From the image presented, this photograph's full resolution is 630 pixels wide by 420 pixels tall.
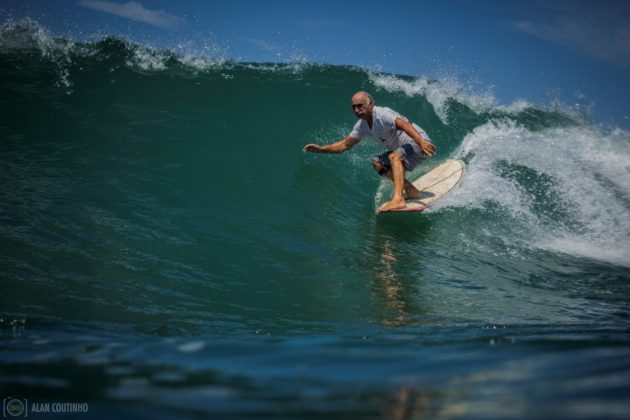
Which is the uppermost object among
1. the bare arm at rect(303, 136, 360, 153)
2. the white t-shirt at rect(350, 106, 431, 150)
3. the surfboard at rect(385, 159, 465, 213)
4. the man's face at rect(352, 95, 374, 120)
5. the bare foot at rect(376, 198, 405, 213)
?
the man's face at rect(352, 95, 374, 120)

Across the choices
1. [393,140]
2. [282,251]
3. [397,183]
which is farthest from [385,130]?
[282,251]

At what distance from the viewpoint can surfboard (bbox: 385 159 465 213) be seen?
7.36m

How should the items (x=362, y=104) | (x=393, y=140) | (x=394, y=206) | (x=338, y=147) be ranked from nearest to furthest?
(x=362, y=104) → (x=394, y=206) → (x=393, y=140) → (x=338, y=147)

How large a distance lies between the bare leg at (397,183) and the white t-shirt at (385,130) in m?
0.21

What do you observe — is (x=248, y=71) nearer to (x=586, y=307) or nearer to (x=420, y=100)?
(x=420, y=100)

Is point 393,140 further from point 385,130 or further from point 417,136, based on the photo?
point 417,136

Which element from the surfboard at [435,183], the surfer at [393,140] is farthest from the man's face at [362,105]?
the surfboard at [435,183]

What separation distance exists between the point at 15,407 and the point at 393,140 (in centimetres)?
628

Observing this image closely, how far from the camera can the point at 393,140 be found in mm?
7258

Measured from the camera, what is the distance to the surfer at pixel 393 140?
6.80 meters

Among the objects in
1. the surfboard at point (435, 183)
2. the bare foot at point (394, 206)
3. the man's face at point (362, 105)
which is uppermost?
the man's face at point (362, 105)

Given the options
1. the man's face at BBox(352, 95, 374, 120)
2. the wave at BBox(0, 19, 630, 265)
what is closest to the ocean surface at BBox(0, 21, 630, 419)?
the wave at BBox(0, 19, 630, 265)

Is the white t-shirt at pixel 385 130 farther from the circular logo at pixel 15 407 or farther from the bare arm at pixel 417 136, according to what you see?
the circular logo at pixel 15 407

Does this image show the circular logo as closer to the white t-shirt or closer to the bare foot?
the bare foot
